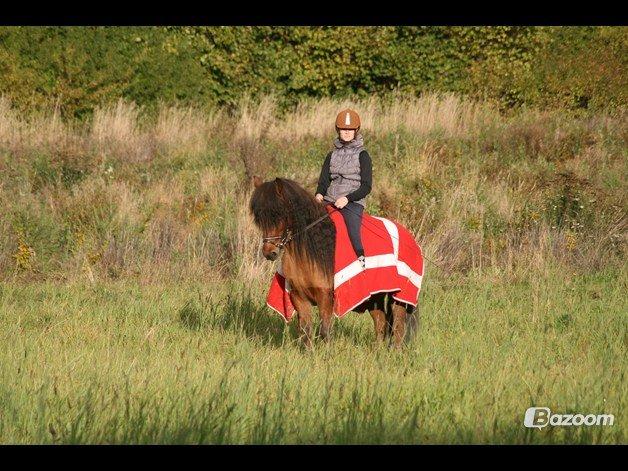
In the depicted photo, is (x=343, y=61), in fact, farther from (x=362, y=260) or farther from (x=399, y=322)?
(x=362, y=260)

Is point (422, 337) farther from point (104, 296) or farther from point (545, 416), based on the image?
point (104, 296)

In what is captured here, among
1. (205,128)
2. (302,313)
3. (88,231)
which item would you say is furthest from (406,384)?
(205,128)

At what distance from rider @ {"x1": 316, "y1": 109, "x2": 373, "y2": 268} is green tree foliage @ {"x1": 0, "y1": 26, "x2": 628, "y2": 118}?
12.9 m

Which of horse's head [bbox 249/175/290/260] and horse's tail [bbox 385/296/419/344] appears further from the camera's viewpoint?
horse's tail [bbox 385/296/419/344]

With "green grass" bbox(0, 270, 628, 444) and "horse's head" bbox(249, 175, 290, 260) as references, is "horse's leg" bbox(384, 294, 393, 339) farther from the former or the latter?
"horse's head" bbox(249, 175, 290, 260)

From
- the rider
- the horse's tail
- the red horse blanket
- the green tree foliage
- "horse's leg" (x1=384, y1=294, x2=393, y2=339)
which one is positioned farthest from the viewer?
the green tree foliage

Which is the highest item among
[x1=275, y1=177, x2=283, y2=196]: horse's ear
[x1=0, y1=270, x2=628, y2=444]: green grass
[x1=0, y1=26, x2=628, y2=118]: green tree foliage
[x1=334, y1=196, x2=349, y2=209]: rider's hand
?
[x1=0, y1=26, x2=628, y2=118]: green tree foliage

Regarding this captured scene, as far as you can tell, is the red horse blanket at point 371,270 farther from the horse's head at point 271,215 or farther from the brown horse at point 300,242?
the horse's head at point 271,215

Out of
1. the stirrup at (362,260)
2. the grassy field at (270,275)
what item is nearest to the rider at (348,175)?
the stirrup at (362,260)

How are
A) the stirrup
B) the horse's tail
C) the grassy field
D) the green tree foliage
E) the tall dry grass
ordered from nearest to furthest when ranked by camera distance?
1. the grassy field
2. the stirrup
3. the horse's tail
4. the tall dry grass
5. the green tree foliage

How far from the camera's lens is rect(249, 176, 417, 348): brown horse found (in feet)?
28.0

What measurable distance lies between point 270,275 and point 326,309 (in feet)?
12.3

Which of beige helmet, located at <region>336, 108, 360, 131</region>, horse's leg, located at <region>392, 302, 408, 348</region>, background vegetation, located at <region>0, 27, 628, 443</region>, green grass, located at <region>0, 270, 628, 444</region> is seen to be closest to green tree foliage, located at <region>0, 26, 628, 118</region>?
background vegetation, located at <region>0, 27, 628, 443</region>

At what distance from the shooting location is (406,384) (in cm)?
771
